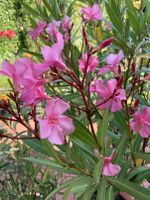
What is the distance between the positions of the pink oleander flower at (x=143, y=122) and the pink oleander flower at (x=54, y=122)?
0.15 meters

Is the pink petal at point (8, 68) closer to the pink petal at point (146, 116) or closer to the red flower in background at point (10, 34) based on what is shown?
the pink petal at point (146, 116)

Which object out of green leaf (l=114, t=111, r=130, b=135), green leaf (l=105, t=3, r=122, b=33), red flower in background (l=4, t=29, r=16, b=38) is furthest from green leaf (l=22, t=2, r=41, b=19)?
red flower in background (l=4, t=29, r=16, b=38)

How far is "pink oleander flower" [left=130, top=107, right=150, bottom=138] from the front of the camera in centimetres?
76

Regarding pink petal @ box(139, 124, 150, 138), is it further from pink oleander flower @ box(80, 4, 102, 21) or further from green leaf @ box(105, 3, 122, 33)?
pink oleander flower @ box(80, 4, 102, 21)

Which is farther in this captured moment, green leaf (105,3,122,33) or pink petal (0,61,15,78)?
green leaf (105,3,122,33)

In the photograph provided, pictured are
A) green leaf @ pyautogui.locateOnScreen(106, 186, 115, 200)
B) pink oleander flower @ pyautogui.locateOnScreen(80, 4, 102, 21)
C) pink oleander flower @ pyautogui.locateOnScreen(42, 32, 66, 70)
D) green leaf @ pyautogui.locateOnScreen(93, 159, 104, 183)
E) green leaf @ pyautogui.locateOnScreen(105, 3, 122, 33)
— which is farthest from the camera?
pink oleander flower @ pyautogui.locateOnScreen(80, 4, 102, 21)

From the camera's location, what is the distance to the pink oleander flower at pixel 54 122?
2.18 feet

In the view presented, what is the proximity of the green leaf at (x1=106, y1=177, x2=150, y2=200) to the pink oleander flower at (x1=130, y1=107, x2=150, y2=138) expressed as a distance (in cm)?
11

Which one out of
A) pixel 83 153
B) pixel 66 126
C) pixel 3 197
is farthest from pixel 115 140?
pixel 3 197

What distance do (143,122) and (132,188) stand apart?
142 millimetres

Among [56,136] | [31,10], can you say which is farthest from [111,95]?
[31,10]

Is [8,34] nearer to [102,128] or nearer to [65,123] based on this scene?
[102,128]

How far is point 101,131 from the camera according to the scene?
80 centimetres

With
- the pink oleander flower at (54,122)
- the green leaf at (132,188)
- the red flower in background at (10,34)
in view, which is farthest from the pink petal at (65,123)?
the red flower in background at (10,34)
